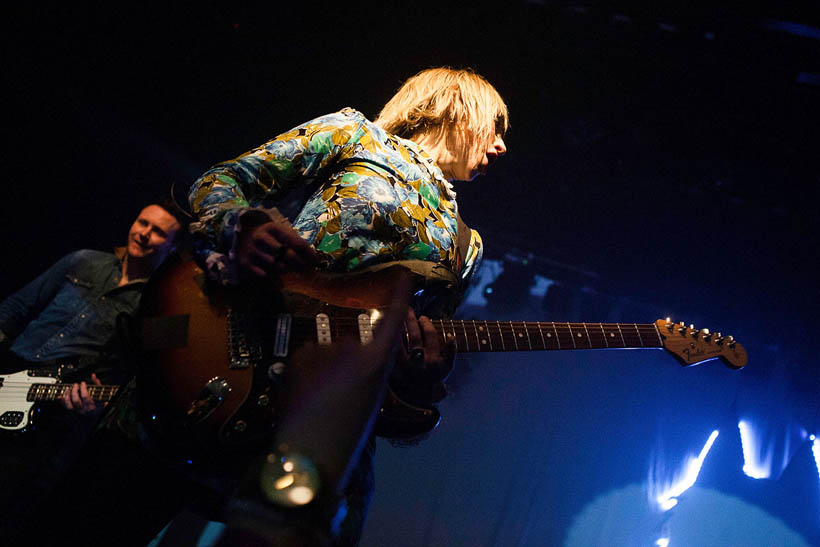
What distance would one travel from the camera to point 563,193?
3.80m

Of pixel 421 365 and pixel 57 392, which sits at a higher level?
pixel 421 365

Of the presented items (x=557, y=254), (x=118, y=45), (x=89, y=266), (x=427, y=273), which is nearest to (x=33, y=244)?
(x=89, y=266)

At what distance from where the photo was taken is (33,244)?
306 centimetres

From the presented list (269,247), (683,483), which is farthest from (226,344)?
(683,483)

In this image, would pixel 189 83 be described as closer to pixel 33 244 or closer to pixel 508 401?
pixel 33 244

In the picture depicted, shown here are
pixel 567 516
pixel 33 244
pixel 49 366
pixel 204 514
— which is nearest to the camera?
pixel 204 514

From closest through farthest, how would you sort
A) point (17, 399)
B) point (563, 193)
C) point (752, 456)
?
point (17, 399), point (563, 193), point (752, 456)

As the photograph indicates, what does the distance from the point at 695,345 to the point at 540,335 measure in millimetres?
1089

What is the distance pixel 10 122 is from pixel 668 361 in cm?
590

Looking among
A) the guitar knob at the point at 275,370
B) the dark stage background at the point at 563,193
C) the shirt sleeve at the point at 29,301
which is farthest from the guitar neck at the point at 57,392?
the guitar knob at the point at 275,370

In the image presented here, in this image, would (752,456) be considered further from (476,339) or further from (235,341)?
(235,341)

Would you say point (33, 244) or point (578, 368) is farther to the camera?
point (578, 368)

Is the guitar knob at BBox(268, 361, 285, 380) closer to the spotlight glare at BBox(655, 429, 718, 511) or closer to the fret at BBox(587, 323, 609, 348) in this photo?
the fret at BBox(587, 323, 609, 348)

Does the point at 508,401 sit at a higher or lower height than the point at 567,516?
higher
